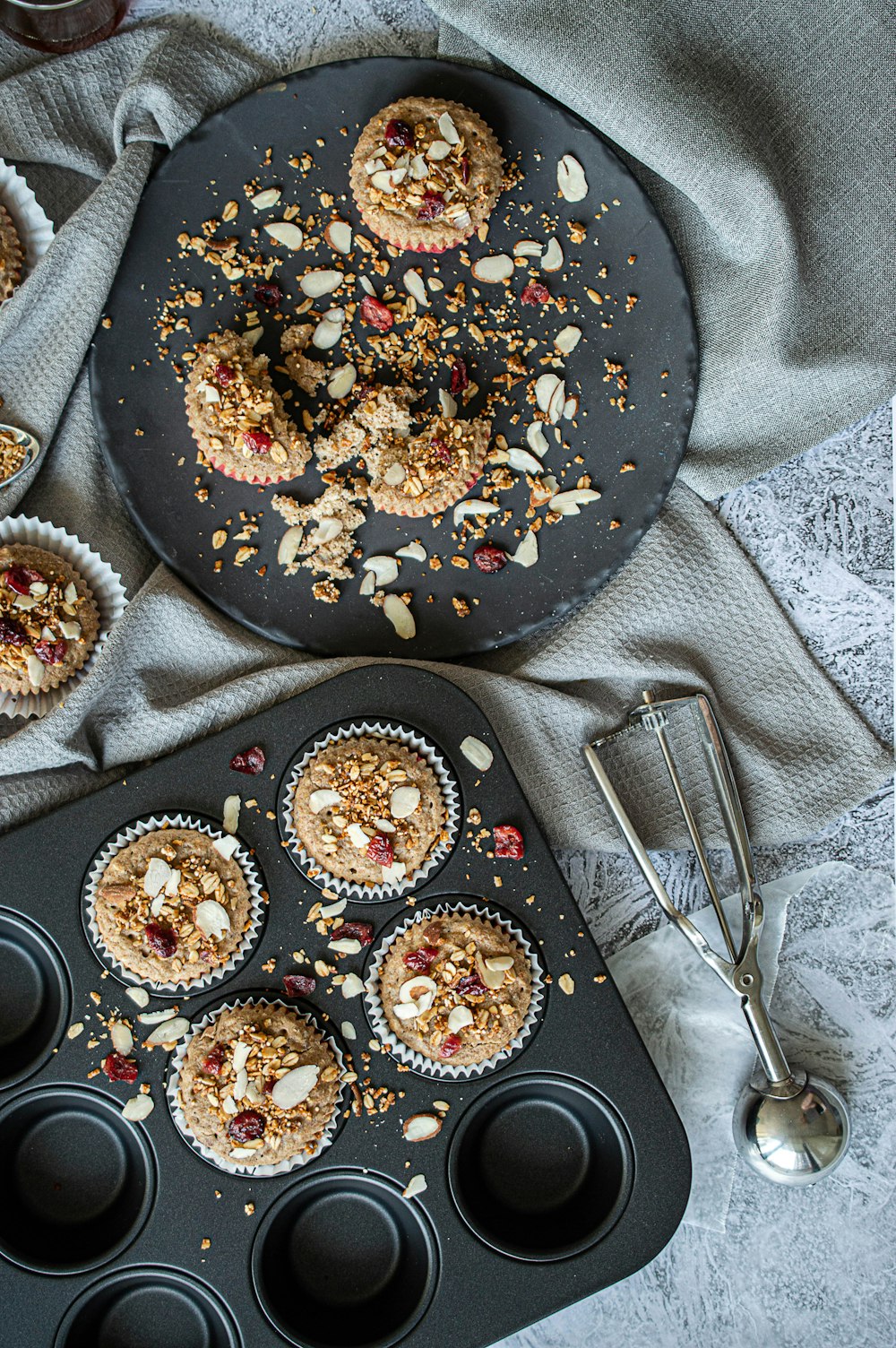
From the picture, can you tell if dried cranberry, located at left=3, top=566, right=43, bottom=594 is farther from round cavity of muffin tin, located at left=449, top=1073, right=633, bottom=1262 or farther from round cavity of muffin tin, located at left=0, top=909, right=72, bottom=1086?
round cavity of muffin tin, located at left=449, top=1073, right=633, bottom=1262

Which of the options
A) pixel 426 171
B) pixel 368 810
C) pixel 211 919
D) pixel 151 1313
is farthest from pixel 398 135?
pixel 151 1313

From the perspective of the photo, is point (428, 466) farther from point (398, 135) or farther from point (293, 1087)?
point (293, 1087)

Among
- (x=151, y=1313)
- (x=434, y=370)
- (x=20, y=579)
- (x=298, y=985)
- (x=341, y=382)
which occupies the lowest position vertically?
(x=151, y=1313)

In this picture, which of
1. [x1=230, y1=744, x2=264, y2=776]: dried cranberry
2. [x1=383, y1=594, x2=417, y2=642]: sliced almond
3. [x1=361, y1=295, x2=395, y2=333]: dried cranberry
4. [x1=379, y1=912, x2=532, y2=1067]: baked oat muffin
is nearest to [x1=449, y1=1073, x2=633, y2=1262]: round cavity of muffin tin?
[x1=379, y1=912, x2=532, y2=1067]: baked oat muffin

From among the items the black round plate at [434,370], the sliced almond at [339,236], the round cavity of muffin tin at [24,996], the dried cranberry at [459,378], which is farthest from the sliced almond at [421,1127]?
the sliced almond at [339,236]

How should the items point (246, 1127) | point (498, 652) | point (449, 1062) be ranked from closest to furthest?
1. point (246, 1127)
2. point (449, 1062)
3. point (498, 652)
